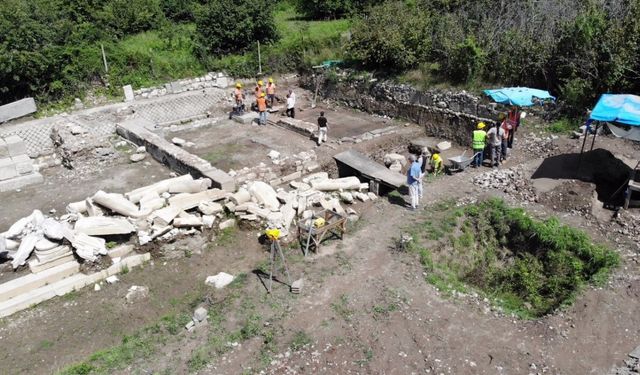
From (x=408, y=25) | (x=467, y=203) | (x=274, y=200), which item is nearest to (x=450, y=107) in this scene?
(x=408, y=25)

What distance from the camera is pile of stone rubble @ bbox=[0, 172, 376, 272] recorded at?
31.0ft

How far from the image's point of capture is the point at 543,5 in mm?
16594

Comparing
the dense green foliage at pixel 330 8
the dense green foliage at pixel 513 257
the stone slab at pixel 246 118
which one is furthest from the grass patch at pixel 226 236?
the dense green foliage at pixel 330 8

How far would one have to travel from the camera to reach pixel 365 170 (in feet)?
40.0

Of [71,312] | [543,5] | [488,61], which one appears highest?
[543,5]

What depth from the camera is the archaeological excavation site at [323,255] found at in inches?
283

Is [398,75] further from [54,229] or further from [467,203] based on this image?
[54,229]

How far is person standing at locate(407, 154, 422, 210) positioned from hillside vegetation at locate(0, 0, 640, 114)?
6.19 meters

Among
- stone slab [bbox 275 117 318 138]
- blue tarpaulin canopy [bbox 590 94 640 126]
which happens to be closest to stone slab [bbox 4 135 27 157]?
stone slab [bbox 275 117 318 138]

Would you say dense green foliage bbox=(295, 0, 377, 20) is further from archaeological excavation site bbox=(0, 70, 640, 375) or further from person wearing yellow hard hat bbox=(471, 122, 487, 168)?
person wearing yellow hard hat bbox=(471, 122, 487, 168)

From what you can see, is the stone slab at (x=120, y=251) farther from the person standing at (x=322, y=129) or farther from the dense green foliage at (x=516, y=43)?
the dense green foliage at (x=516, y=43)

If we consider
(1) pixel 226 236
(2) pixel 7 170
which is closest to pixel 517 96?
(1) pixel 226 236

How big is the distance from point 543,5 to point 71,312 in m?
16.1

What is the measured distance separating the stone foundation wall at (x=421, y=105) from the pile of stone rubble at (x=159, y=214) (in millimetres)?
5172
